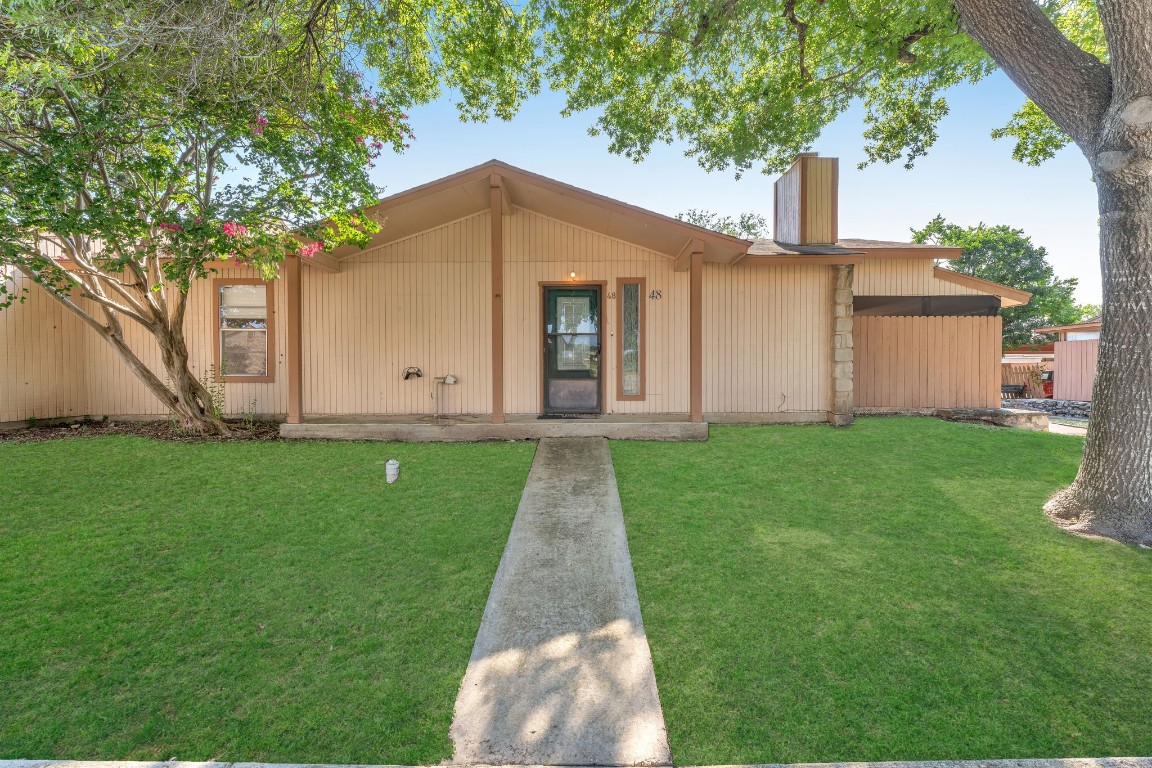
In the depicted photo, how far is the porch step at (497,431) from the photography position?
20.5 ft

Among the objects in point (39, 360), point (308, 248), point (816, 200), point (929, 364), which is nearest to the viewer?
point (308, 248)

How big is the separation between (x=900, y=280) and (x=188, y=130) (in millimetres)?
10521

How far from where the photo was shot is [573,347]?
7418mm

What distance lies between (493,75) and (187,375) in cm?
598

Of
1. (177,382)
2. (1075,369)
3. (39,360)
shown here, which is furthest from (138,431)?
(1075,369)


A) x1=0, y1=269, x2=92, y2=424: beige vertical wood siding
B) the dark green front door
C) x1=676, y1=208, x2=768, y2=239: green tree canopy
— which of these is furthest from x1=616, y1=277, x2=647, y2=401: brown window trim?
x1=676, y1=208, x2=768, y2=239: green tree canopy

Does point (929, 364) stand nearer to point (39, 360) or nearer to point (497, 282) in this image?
point (497, 282)

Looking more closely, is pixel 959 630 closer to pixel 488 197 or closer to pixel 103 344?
pixel 488 197

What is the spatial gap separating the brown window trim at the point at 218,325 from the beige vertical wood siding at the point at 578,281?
3.58m

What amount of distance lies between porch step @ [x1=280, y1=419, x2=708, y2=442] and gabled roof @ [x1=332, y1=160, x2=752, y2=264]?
7.90 feet

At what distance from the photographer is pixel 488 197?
6734 mm

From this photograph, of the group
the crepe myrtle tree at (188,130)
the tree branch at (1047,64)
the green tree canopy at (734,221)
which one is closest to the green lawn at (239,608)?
the crepe myrtle tree at (188,130)

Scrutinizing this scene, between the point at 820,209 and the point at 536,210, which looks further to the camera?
the point at 820,209

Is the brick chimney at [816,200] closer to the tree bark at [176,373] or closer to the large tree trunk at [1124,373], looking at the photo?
the large tree trunk at [1124,373]
